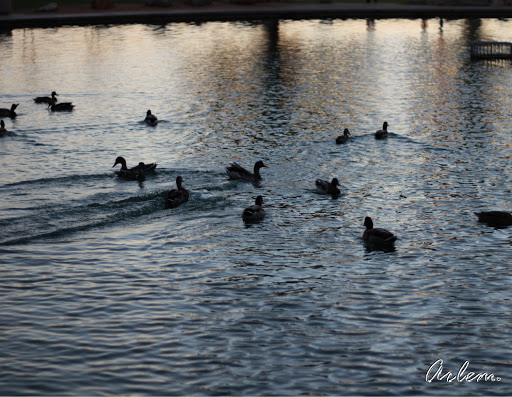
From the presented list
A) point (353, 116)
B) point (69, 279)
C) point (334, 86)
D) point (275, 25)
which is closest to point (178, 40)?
point (275, 25)

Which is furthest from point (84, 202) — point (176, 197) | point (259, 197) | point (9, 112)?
point (9, 112)

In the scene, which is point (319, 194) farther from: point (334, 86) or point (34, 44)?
point (34, 44)

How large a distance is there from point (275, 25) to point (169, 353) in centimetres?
6160

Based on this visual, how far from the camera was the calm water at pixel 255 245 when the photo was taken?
50.3 feet

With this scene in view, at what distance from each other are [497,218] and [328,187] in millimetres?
5548

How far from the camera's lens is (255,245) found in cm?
2178

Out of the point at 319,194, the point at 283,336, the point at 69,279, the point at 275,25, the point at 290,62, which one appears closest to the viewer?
the point at 283,336

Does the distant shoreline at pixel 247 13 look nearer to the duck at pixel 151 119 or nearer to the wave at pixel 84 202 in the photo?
the duck at pixel 151 119

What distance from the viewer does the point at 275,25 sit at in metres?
74.2

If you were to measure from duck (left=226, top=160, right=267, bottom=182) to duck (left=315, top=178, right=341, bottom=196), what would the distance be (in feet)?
8.51

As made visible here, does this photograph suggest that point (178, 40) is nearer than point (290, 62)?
No

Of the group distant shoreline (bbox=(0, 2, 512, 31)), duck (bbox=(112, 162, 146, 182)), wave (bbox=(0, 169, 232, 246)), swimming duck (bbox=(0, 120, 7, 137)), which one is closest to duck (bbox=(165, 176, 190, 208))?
wave (bbox=(0, 169, 232, 246))

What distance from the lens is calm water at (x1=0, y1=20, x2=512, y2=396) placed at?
50.3 feet

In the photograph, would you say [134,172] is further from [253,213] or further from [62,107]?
[62,107]
